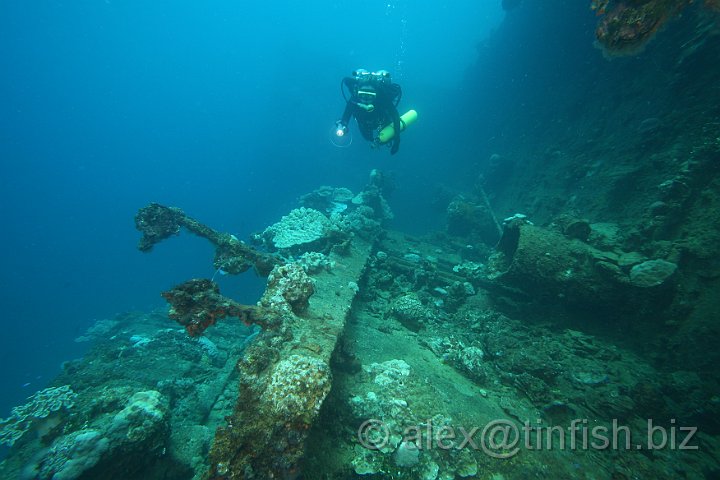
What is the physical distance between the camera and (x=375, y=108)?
9.95 metres

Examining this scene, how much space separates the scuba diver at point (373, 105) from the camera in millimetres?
9602

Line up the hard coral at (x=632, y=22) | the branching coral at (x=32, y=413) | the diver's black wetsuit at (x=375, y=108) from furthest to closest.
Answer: the diver's black wetsuit at (x=375, y=108), the branching coral at (x=32, y=413), the hard coral at (x=632, y=22)

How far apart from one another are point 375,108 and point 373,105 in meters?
0.31

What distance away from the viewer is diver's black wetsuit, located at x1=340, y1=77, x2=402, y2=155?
31.8 ft

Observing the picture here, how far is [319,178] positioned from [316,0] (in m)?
89.2

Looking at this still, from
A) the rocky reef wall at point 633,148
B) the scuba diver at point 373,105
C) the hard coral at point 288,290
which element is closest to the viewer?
the hard coral at point 288,290

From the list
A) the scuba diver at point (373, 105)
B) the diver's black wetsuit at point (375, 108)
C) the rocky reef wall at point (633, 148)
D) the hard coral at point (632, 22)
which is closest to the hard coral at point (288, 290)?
the hard coral at point (632, 22)

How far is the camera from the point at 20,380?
29.1m

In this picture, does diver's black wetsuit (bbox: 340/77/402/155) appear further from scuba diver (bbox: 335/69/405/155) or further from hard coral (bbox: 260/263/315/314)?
hard coral (bbox: 260/263/315/314)

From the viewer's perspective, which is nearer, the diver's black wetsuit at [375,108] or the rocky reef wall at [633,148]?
the rocky reef wall at [633,148]

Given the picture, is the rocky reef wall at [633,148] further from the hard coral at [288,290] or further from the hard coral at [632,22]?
the hard coral at [288,290]

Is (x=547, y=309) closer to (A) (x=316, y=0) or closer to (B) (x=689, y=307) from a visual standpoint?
(B) (x=689, y=307)

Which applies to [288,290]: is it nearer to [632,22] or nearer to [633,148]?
[632,22]

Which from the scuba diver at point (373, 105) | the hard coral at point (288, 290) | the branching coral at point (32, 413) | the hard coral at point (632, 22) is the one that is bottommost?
the branching coral at point (32, 413)
